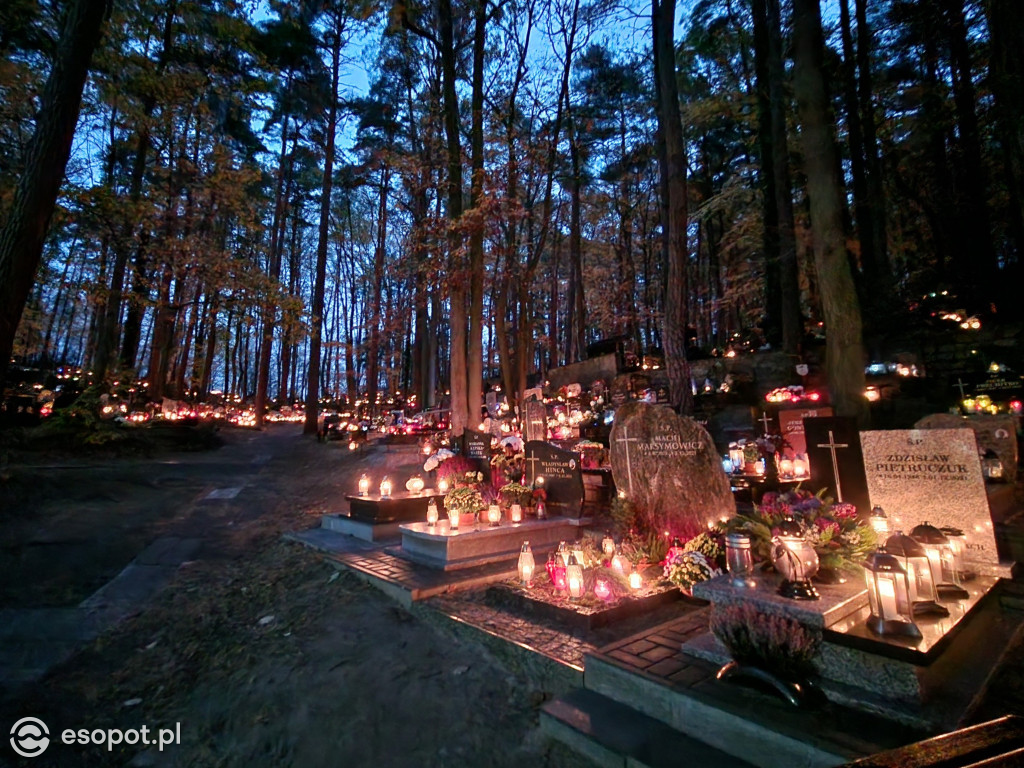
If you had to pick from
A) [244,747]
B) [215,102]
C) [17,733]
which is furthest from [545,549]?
[215,102]

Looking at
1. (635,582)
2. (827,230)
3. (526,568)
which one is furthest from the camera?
(827,230)

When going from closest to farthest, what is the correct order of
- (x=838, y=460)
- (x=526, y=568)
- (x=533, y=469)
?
(x=526, y=568), (x=838, y=460), (x=533, y=469)

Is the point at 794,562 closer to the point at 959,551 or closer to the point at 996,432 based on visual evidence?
the point at 959,551

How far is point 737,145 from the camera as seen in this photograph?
94.6ft

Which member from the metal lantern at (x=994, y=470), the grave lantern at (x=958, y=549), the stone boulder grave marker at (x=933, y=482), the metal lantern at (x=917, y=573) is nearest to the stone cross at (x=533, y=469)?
the stone boulder grave marker at (x=933, y=482)

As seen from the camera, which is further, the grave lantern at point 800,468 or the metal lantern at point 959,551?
the grave lantern at point 800,468

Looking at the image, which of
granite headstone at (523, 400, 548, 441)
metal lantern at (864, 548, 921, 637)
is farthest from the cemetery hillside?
granite headstone at (523, 400, 548, 441)

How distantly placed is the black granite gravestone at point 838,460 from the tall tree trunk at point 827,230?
3.82 metres

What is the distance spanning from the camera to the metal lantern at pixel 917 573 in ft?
12.0

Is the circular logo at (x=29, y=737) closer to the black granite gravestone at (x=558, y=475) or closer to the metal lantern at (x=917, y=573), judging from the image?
the metal lantern at (x=917, y=573)

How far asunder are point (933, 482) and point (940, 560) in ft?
3.72

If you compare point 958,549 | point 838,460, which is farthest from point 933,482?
point 838,460

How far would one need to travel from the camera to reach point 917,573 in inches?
155

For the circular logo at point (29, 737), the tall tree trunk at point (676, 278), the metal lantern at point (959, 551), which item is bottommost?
the circular logo at point (29, 737)
